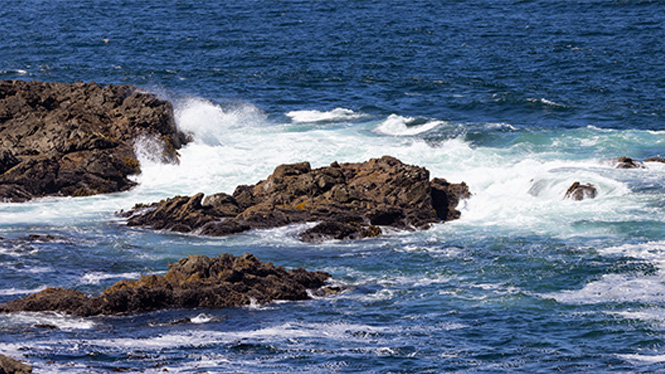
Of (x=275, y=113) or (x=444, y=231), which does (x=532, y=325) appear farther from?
(x=275, y=113)

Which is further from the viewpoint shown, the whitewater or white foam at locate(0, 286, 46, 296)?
white foam at locate(0, 286, 46, 296)

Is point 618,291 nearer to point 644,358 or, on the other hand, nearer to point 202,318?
point 644,358

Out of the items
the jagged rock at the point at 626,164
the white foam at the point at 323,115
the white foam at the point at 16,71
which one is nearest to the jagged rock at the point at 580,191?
the jagged rock at the point at 626,164

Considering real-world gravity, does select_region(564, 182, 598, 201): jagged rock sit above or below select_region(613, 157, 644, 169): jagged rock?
below

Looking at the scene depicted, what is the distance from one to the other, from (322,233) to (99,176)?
31.8ft

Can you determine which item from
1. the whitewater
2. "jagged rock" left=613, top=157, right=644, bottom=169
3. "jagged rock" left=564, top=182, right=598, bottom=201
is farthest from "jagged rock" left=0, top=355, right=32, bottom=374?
"jagged rock" left=613, top=157, right=644, bottom=169

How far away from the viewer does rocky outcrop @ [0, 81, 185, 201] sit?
28531 millimetres

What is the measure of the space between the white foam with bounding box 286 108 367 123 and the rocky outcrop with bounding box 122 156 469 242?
13.1 metres

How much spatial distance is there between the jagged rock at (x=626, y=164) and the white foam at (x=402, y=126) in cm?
975

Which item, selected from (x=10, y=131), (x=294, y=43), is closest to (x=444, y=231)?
(x=10, y=131)

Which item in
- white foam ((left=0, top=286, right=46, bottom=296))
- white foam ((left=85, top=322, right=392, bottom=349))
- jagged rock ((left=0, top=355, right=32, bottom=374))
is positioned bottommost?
white foam ((left=85, top=322, right=392, bottom=349))

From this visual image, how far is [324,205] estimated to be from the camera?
2514 centimetres

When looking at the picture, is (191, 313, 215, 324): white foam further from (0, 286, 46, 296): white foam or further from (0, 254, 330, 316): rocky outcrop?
(0, 286, 46, 296): white foam

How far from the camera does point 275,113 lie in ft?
137
